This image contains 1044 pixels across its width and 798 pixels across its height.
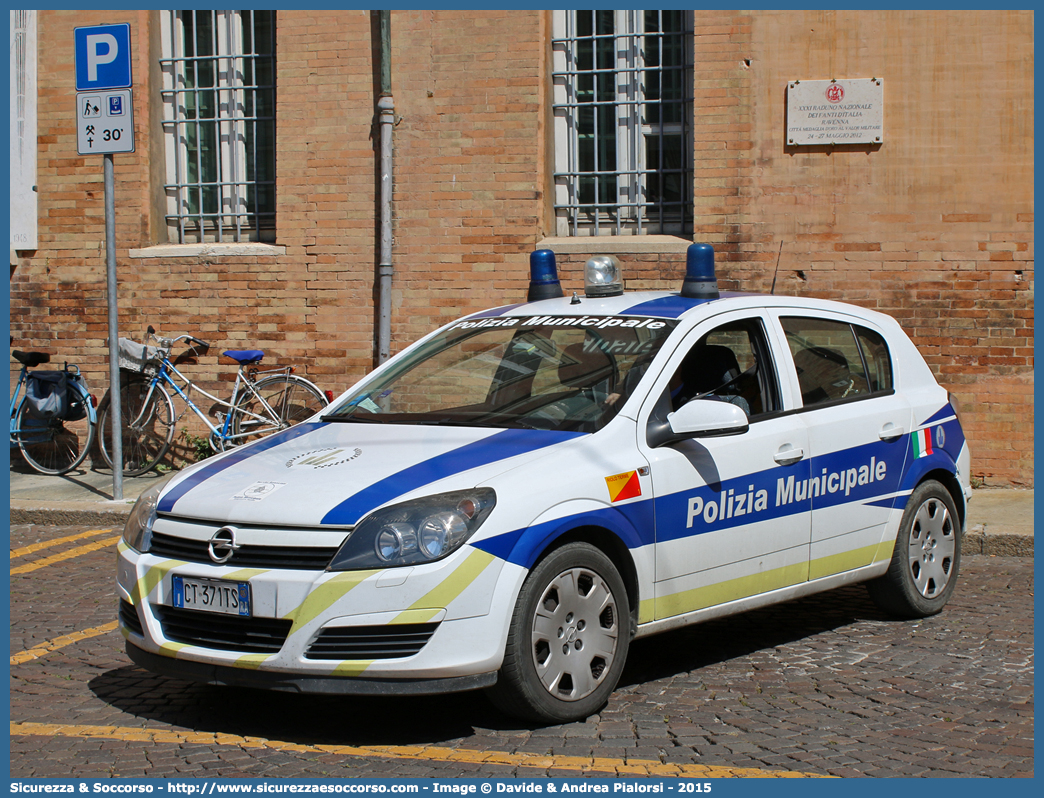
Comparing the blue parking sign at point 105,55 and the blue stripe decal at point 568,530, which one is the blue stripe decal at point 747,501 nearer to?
the blue stripe decal at point 568,530

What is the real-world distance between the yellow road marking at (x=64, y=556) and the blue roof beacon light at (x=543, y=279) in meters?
3.86

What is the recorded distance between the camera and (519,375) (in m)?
5.45

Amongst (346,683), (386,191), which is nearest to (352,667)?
(346,683)

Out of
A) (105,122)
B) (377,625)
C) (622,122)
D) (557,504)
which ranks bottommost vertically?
(377,625)

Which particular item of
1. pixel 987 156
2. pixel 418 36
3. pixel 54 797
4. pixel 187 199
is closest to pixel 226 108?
pixel 187 199

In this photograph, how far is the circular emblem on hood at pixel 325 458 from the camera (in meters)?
4.55

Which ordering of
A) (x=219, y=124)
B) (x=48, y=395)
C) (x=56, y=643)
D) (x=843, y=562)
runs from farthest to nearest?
(x=219, y=124) < (x=48, y=395) < (x=56, y=643) < (x=843, y=562)

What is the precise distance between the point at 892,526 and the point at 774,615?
834mm

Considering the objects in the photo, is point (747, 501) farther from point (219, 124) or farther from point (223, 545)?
point (219, 124)

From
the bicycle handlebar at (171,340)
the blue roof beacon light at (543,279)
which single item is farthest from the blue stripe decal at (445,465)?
the bicycle handlebar at (171,340)

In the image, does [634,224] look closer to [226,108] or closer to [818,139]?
[818,139]

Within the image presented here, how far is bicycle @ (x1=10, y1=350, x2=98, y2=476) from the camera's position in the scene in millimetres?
11000

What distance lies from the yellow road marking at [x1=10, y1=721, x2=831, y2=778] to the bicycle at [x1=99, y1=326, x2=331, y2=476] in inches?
250

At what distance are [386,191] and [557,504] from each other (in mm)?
7080
